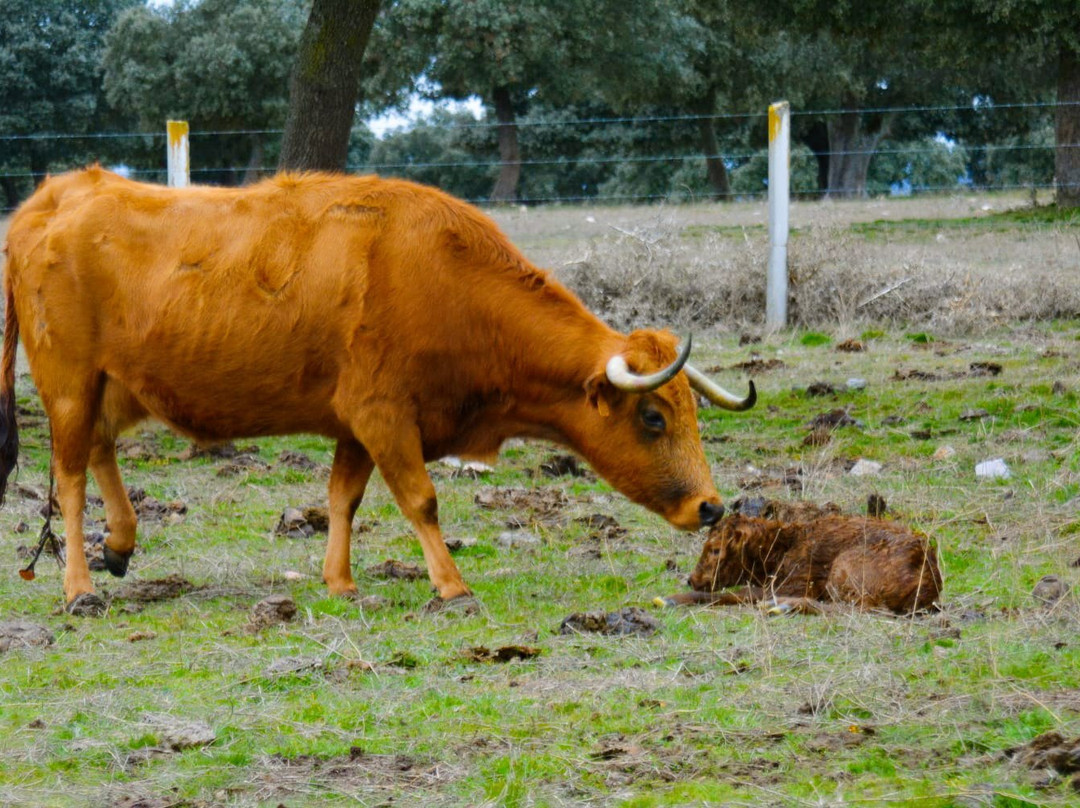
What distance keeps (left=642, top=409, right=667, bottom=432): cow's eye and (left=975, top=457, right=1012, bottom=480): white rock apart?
256 centimetres

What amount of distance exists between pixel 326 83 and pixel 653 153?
4156cm

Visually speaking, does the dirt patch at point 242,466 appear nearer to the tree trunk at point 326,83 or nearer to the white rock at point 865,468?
the tree trunk at point 326,83

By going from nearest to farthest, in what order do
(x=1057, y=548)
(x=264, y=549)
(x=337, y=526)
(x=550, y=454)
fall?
1. (x=1057, y=548)
2. (x=337, y=526)
3. (x=264, y=549)
4. (x=550, y=454)

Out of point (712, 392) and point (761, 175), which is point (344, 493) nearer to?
point (712, 392)

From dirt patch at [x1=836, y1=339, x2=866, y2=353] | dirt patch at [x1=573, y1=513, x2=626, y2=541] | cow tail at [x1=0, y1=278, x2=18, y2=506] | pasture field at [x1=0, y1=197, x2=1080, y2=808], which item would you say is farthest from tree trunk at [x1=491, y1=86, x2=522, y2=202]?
cow tail at [x1=0, y1=278, x2=18, y2=506]

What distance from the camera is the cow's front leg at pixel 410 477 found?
6934mm

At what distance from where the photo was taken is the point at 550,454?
33.9ft

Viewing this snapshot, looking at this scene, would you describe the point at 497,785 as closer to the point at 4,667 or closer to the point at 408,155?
the point at 4,667

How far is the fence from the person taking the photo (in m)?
49.2

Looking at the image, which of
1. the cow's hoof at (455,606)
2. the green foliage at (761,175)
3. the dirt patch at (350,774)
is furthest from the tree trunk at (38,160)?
the dirt patch at (350,774)

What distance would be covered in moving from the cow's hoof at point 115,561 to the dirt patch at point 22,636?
3.51 feet

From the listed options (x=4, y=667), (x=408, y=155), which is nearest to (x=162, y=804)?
(x=4, y=667)

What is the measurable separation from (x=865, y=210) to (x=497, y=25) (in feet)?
50.3

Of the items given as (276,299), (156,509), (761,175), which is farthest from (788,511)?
(761,175)
